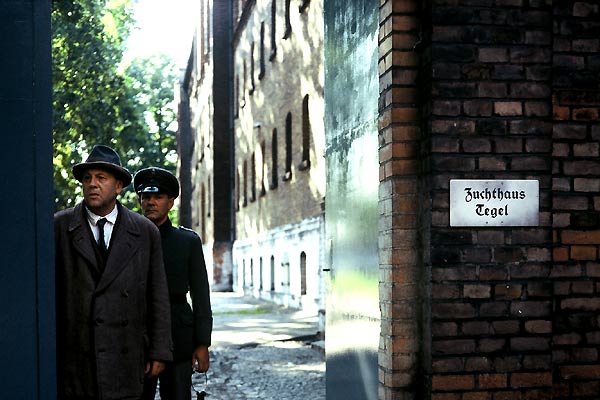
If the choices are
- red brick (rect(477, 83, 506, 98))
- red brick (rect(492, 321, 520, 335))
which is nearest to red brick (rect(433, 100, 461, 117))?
red brick (rect(477, 83, 506, 98))

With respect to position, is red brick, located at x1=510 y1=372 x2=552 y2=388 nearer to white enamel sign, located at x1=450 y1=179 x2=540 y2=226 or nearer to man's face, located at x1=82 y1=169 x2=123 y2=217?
white enamel sign, located at x1=450 y1=179 x2=540 y2=226

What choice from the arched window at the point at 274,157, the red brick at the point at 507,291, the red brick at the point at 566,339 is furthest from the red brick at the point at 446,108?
the arched window at the point at 274,157

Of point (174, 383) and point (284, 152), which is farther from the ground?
point (284, 152)

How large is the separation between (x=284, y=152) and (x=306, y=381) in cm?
1339

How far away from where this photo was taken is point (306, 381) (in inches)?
400

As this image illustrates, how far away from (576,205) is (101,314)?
8.11 ft

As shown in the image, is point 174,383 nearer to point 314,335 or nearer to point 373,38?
point 373,38

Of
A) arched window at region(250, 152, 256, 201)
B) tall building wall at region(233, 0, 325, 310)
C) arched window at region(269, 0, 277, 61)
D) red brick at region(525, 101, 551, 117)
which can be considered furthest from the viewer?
arched window at region(250, 152, 256, 201)

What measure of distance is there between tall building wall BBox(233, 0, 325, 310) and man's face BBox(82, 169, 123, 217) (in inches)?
528

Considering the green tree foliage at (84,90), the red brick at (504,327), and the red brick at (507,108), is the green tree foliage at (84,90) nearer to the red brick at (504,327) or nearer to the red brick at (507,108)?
the red brick at (507,108)

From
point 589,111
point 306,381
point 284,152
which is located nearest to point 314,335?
point 306,381

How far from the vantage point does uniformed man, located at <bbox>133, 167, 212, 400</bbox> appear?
4.99 metres

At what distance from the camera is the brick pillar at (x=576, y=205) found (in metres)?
4.70

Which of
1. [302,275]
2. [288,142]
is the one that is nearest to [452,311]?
[302,275]
